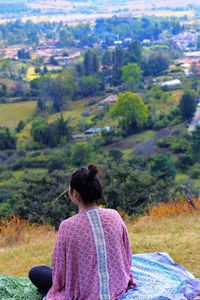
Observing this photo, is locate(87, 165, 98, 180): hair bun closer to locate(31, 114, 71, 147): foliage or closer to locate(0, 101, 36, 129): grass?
locate(31, 114, 71, 147): foliage

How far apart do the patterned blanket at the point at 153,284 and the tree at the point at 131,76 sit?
129 ft

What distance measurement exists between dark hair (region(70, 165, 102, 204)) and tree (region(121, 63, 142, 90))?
131 ft

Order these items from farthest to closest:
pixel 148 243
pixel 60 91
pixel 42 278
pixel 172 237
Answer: pixel 60 91, pixel 172 237, pixel 148 243, pixel 42 278

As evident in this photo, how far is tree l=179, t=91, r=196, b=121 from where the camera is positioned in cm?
3127

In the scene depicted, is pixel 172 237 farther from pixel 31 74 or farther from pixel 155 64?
pixel 31 74

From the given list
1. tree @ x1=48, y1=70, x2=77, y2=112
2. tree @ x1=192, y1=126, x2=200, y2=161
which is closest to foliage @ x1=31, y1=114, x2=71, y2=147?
tree @ x1=192, y1=126, x2=200, y2=161

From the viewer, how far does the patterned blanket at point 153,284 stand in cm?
288

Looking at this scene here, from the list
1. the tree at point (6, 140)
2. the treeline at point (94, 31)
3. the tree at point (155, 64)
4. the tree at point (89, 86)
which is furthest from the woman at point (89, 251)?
the treeline at point (94, 31)

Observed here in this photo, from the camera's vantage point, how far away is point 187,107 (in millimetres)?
31359

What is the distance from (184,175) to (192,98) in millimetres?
10259

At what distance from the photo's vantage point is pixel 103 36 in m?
82.4

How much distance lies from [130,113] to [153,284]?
95.5 ft

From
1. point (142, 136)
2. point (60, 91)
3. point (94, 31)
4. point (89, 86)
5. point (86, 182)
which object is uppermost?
point (86, 182)

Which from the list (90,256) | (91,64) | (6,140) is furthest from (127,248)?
(91,64)
